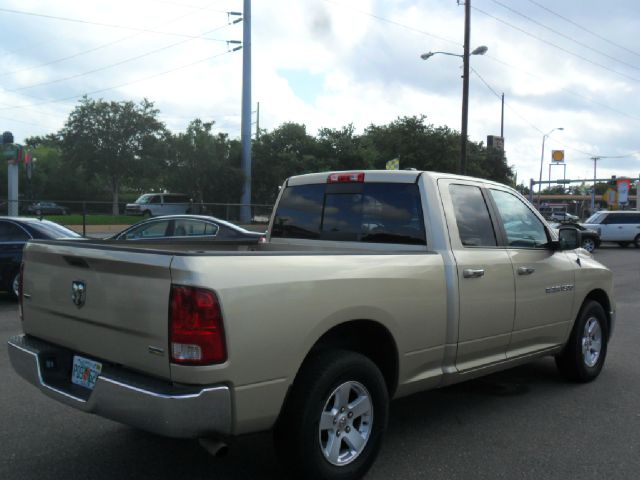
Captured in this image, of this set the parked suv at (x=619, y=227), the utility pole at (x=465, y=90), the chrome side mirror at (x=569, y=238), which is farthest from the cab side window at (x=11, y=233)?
the parked suv at (x=619, y=227)

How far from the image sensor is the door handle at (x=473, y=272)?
420cm

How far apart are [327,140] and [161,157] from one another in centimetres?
1396

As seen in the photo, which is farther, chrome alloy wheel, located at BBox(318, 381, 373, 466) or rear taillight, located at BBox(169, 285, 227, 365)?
chrome alloy wheel, located at BBox(318, 381, 373, 466)

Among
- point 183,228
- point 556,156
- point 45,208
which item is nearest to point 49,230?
point 183,228

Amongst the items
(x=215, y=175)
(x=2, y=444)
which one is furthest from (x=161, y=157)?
(x=2, y=444)

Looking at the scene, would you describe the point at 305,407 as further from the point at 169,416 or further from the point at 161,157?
the point at 161,157

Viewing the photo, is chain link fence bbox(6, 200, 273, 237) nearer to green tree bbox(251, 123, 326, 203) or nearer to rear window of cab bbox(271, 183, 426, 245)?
rear window of cab bbox(271, 183, 426, 245)

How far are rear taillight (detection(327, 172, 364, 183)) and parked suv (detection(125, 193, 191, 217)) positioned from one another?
20.7 metres

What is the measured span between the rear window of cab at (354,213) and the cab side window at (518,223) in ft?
3.21

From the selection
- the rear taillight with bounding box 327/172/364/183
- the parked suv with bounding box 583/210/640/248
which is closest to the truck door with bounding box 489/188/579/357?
the rear taillight with bounding box 327/172/364/183

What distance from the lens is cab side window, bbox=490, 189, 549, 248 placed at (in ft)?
16.3

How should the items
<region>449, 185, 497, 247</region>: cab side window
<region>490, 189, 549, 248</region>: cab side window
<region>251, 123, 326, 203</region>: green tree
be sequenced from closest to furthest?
<region>449, 185, 497, 247</region>: cab side window → <region>490, 189, 549, 248</region>: cab side window → <region>251, 123, 326, 203</region>: green tree

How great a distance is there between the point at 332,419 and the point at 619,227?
2933 centimetres

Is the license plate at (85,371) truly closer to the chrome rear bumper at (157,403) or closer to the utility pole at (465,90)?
the chrome rear bumper at (157,403)
